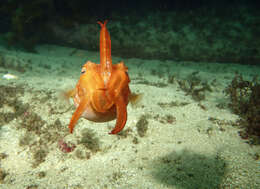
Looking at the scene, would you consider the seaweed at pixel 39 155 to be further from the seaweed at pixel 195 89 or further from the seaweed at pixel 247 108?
the seaweed at pixel 195 89

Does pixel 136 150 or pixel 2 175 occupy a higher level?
pixel 136 150

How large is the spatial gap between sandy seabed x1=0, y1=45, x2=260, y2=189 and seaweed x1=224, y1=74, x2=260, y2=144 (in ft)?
0.65

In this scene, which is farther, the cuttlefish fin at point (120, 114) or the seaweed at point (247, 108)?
the seaweed at point (247, 108)

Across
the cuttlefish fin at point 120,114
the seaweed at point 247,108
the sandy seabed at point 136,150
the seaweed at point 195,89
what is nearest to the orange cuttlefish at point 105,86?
the cuttlefish fin at point 120,114

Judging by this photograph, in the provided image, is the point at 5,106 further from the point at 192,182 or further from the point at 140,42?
the point at 140,42

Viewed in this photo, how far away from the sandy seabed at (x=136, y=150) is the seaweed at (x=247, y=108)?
7.8 inches

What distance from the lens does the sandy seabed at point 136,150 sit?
2.87m

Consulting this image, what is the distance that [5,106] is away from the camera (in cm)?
419

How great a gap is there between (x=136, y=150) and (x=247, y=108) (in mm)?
3156

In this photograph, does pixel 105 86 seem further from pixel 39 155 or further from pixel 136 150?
pixel 39 155

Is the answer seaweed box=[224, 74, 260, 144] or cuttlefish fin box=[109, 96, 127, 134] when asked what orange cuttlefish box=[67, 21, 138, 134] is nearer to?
cuttlefish fin box=[109, 96, 127, 134]

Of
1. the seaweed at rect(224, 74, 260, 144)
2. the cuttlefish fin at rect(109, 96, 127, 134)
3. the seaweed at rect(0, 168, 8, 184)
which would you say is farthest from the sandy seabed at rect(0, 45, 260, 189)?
the cuttlefish fin at rect(109, 96, 127, 134)

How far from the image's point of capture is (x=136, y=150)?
3.47 m

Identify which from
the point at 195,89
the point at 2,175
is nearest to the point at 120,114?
the point at 2,175
